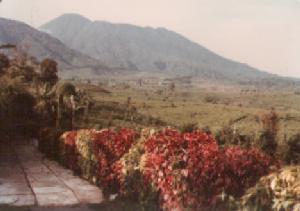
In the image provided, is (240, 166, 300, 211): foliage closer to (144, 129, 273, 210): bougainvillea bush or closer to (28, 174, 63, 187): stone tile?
(144, 129, 273, 210): bougainvillea bush

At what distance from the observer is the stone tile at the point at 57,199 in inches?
342

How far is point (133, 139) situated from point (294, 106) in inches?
5012

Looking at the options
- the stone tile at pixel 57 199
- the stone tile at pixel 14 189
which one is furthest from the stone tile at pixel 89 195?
the stone tile at pixel 14 189

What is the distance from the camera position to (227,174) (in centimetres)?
620

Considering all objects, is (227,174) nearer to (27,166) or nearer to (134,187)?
(134,187)

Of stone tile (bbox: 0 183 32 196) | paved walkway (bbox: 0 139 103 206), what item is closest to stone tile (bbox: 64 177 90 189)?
paved walkway (bbox: 0 139 103 206)

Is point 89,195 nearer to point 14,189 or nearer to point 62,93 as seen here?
point 14,189

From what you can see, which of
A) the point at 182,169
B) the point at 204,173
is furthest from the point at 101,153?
the point at 204,173

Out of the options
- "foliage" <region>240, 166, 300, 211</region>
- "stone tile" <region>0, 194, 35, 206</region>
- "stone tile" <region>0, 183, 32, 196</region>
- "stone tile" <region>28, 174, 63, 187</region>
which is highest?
"foliage" <region>240, 166, 300, 211</region>

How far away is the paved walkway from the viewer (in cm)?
891

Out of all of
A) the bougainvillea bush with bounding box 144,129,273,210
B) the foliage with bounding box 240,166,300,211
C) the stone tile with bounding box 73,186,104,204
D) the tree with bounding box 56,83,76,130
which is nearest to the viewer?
the foliage with bounding box 240,166,300,211

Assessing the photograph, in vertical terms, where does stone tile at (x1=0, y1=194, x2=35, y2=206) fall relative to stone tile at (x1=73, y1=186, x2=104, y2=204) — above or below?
below

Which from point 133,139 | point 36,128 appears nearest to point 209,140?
point 133,139

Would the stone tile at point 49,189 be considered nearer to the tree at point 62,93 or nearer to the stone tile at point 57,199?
the stone tile at point 57,199
